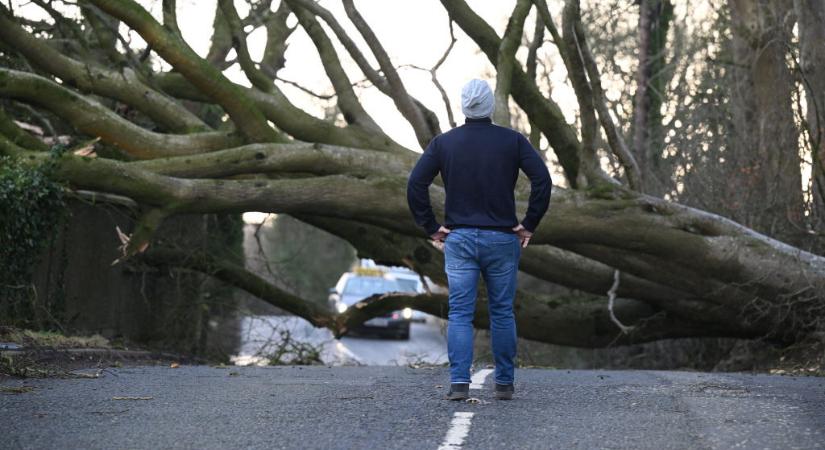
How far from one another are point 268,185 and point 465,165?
631cm

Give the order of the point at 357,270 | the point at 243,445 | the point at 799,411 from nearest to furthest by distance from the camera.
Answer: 1. the point at 243,445
2. the point at 799,411
3. the point at 357,270

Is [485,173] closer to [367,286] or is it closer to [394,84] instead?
[394,84]

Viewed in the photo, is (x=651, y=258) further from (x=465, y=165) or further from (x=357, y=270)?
(x=357, y=270)

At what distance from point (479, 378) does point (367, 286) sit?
86.8 ft

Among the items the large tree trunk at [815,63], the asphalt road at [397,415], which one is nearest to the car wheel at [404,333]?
the large tree trunk at [815,63]

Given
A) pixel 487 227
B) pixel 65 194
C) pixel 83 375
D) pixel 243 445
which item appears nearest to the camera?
pixel 243 445

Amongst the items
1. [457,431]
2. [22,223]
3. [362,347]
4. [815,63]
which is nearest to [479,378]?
[457,431]

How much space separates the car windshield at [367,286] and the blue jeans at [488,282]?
1087 inches

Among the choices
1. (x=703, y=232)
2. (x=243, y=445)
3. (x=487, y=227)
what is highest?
(x=703, y=232)

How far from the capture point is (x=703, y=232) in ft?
47.9

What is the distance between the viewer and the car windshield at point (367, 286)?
35625mm

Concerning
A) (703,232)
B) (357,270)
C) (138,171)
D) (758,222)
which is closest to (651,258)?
(703,232)

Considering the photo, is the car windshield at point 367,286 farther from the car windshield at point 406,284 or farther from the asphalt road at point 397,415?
the asphalt road at point 397,415

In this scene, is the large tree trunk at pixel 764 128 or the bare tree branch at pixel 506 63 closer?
the bare tree branch at pixel 506 63
